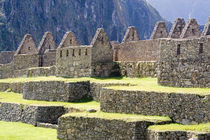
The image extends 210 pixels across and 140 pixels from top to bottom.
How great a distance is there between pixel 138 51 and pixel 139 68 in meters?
4.03

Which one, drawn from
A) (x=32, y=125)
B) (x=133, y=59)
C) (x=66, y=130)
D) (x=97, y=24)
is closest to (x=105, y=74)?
(x=133, y=59)

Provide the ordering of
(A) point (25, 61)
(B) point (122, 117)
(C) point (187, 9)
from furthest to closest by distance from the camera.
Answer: (C) point (187, 9)
(A) point (25, 61)
(B) point (122, 117)

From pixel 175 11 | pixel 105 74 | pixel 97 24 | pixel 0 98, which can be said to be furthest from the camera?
pixel 97 24

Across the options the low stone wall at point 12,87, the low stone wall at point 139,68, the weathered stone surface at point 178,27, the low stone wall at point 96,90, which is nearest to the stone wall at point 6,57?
the low stone wall at point 12,87

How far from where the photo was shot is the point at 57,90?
1291 inches

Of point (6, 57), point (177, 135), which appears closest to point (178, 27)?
point (177, 135)

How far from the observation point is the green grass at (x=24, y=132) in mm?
26717

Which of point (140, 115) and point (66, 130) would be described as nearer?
point (140, 115)

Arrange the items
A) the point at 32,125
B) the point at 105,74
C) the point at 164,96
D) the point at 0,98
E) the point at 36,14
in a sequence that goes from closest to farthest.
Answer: the point at 164,96, the point at 32,125, the point at 105,74, the point at 0,98, the point at 36,14

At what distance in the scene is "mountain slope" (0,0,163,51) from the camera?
152 meters

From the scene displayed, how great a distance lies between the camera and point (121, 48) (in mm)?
37812

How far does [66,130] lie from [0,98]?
12.5 metres

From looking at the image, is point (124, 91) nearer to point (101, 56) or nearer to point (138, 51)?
point (101, 56)

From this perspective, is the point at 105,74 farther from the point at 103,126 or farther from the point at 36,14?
the point at 36,14
